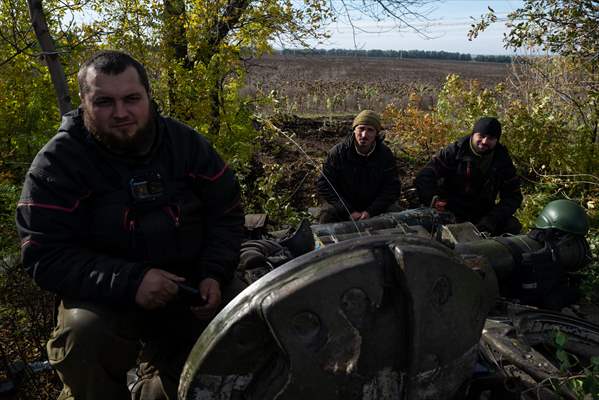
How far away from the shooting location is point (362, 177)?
5.43m

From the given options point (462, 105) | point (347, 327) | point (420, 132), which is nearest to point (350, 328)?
point (347, 327)

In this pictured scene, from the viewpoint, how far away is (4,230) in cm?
346

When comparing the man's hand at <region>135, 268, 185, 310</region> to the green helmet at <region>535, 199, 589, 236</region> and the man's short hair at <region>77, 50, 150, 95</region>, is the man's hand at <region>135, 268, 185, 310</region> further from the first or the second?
the green helmet at <region>535, 199, 589, 236</region>

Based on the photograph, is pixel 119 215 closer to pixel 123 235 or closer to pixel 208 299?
pixel 123 235

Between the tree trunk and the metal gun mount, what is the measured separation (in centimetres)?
263

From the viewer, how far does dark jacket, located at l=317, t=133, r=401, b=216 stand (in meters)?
5.41

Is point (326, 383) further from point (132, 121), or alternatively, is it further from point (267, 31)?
point (267, 31)

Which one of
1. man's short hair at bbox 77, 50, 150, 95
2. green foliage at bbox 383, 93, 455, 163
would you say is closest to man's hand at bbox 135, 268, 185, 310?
man's short hair at bbox 77, 50, 150, 95

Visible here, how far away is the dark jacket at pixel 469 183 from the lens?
540 centimetres

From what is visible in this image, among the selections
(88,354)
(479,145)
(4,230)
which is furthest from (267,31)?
(88,354)

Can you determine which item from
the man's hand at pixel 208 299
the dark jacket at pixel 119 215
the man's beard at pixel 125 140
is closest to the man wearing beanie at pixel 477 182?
the dark jacket at pixel 119 215

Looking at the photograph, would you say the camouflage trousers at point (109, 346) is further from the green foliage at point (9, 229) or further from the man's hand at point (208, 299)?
the green foliage at point (9, 229)

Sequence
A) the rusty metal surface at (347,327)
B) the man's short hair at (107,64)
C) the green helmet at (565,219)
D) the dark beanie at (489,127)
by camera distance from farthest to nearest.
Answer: the dark beanie at (489,127) → the green helmet at (565,219) → the man's short hair at (107,64) → the rusty metal surface at (347,327)

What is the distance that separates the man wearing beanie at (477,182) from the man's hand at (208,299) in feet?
11.3
